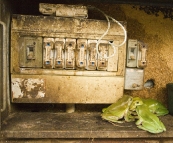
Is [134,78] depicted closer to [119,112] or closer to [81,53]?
[119,112]

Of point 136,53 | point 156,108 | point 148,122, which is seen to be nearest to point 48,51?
point 136,53

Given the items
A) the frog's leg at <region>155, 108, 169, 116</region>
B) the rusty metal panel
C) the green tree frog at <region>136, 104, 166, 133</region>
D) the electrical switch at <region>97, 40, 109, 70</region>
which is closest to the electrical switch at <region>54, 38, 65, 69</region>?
the rusty metal panel

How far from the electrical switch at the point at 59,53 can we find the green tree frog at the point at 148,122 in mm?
635

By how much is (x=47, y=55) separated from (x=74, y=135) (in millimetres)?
Answer: 600

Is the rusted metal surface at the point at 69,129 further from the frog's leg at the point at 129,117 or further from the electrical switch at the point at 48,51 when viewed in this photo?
the electrical switch at the point at 48,51

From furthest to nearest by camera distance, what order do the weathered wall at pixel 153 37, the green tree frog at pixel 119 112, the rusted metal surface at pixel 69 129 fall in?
the weathered wall at pixel 153 37 → the green tree frog at pixel 119 112 → the rusted metal surface at pixel 69 129

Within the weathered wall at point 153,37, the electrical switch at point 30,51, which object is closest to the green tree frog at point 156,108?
the weathered wall at point 153,37

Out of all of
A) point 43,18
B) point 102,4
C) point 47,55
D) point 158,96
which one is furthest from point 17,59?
point 158,96

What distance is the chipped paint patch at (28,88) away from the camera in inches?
60.1

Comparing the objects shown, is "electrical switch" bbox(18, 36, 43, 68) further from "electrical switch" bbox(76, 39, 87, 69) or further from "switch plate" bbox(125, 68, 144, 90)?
"switch plate" bbox(125, 68, 144, 90)

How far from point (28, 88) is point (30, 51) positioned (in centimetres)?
27

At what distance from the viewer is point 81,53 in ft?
5.02

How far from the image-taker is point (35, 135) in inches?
48.8

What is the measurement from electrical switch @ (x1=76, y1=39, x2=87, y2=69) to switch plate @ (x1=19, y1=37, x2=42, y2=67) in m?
0.28
